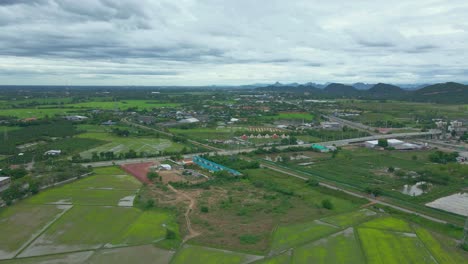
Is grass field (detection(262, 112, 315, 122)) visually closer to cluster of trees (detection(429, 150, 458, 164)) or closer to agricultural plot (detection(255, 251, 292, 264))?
cluster of trees (detection(429, 150, 458, 164))

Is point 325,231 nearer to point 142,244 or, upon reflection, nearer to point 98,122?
point 142,244

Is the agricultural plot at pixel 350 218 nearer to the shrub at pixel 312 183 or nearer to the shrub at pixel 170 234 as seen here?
the shrub at pixel 312 183

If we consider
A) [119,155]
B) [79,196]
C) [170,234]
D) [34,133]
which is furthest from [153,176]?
[34,133]

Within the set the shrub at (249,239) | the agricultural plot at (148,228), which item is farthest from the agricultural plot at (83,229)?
the shrub at (249,239)

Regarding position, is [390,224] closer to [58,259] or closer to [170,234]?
[170,234]

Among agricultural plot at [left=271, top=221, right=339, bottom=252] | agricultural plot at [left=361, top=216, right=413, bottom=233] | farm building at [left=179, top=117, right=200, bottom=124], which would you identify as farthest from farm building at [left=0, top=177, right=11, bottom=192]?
farm building at [left=179, top=117, right=200, bottom=124]

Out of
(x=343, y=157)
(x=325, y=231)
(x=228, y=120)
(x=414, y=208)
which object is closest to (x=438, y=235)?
(x=414, y=208)
